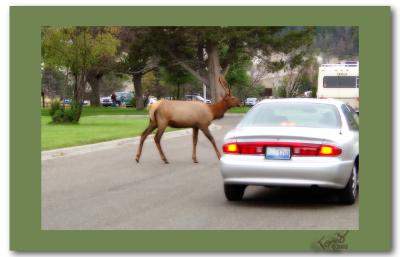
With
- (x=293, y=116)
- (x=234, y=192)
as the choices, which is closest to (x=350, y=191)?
(x=293, y=116)

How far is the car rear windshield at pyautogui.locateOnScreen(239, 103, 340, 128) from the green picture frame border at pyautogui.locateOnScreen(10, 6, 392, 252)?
2.33 meters

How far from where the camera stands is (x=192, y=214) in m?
10.7

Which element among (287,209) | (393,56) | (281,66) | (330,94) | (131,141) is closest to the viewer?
(393,56)

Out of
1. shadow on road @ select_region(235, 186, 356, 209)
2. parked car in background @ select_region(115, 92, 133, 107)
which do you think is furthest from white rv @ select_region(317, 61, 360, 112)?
parked car in background @ select_region(115, 92, 133, 107)

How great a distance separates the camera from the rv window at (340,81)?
31.4 m

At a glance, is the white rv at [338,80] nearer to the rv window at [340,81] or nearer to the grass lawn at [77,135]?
the rv window at [340,81]

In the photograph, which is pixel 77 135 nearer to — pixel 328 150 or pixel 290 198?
pixel 290 198

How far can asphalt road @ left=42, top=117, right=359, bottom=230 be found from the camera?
1006cm

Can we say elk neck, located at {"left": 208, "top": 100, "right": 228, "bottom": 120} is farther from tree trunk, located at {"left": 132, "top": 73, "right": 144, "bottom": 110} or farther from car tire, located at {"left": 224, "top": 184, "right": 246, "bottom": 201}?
tree trunk, located at {"left": 132, "top": 73, "right": 144, "bottom": 110}

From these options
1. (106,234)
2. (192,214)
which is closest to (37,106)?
(106,234)

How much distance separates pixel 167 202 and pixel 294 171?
2.26 m

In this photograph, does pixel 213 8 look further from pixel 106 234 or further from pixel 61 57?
pixel 61 57

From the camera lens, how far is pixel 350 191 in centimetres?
1094

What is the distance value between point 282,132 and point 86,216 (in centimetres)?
262
